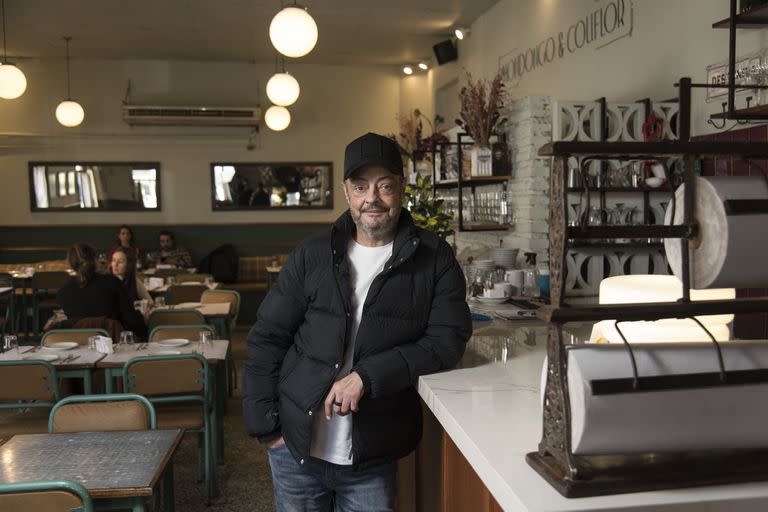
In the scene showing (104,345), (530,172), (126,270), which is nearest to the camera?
(104,345)

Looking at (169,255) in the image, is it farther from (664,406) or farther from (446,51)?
(664,406)

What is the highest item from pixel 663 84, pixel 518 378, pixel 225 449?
pixel 663 84

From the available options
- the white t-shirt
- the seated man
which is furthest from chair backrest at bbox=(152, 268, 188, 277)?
the white t-shirt

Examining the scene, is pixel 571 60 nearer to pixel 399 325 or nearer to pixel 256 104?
pixel 399 325

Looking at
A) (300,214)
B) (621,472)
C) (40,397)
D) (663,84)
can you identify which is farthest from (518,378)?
(300,214)

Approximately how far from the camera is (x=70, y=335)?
4852 mm

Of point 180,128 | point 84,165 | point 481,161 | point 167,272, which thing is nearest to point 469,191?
point 481,161

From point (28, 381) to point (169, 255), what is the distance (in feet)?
23.8

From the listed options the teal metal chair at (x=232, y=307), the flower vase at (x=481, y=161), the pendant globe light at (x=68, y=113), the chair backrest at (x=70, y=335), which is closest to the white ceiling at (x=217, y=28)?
the pendant globe light at (x=68, y=113)

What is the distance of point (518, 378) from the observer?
238 cm

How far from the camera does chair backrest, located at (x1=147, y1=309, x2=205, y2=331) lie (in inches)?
229

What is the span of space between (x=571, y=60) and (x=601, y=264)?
7.35 ft

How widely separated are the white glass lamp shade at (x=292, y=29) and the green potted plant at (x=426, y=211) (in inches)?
54.0

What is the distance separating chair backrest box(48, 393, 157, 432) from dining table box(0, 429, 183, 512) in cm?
18
